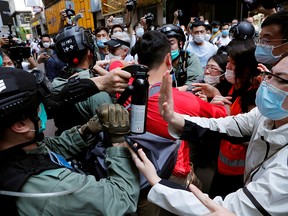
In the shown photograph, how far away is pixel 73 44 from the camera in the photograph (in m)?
1.92

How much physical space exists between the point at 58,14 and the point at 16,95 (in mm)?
28867

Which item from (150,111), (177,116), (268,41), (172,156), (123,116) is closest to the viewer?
(123,116)

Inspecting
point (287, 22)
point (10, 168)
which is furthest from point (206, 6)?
point (10, 168)

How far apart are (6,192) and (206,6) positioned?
50.8 feet

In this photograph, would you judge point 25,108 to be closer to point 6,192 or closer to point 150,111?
point 6,192

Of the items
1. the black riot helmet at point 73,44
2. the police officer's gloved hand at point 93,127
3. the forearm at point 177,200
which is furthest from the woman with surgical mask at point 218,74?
the forearm at point 177,200

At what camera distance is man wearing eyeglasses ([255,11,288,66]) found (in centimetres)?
216

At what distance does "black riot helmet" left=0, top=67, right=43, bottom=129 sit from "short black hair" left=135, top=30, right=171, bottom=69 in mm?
945

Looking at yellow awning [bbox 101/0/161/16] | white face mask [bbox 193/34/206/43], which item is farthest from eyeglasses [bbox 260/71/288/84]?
yellow awning [bbox 101/0/161/16]

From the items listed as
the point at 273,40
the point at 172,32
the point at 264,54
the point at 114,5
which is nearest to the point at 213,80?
the point at 264,54

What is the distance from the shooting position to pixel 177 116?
60.1 inches

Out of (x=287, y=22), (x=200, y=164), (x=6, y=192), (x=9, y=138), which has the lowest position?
(x=200, y=164)

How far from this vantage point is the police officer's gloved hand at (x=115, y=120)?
1.15 metres

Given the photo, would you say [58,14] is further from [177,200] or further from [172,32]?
[177,200]
